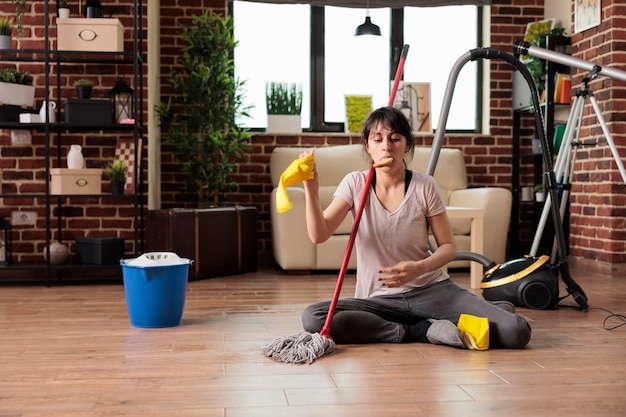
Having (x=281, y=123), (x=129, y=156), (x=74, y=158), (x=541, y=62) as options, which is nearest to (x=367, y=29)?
(x=281, y=123)

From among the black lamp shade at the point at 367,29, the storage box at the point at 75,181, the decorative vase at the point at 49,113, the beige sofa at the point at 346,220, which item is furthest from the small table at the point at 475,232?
the decorative vase at the point at 49,113

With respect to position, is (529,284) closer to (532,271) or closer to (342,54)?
(532,271)

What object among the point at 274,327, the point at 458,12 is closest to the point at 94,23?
the point at 274,327

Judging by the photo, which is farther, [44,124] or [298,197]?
[298,197]

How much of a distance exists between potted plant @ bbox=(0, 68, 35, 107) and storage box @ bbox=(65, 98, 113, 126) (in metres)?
0.29

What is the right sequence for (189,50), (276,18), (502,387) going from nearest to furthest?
(502,387)
(189,50)
(276,18)

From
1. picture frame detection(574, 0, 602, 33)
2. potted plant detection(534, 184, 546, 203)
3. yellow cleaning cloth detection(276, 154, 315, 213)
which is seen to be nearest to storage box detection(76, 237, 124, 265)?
yellow cleaning cloth detection(276, 154, 315, 213)

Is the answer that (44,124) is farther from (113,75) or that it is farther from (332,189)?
(332,189)

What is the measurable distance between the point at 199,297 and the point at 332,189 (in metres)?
1.76

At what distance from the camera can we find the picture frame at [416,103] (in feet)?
20.3

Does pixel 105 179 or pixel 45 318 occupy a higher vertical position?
pixel 105 179

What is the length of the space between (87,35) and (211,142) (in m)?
1.12

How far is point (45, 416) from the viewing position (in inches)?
77.9

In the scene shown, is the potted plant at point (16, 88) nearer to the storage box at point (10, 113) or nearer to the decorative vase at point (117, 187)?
the storage box at point (10, 113)
